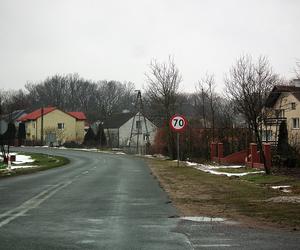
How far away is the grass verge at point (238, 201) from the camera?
10.4m

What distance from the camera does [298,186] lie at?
53.9ft

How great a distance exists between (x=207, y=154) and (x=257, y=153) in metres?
17.1

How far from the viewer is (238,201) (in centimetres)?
1334

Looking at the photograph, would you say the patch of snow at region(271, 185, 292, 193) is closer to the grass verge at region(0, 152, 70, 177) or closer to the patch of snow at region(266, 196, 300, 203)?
the patch of snow at region(266, 196, 300, 203)

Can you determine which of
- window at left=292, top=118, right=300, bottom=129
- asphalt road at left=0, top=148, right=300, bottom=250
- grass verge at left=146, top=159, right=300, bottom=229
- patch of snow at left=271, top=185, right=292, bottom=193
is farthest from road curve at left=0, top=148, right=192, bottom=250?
window at left=292, top=118, right=300, bottom=129

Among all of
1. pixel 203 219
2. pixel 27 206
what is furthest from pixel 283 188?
pixel 27 206

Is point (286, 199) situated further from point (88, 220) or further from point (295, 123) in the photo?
point (295, 123)

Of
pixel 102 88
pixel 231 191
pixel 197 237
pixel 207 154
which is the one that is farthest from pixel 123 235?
pixel 102 88

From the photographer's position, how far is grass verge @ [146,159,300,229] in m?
10.4

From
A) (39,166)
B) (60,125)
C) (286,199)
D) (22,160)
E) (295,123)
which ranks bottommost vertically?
(286,199)

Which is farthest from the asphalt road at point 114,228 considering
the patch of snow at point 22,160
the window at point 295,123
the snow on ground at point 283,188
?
the window at point 295,123

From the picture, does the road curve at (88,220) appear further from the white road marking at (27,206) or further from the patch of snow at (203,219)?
the patch of snow at (203,219)

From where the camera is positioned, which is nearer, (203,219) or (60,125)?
(203,219)

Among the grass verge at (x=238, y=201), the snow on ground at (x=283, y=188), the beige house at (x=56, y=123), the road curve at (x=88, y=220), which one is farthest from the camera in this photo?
the beige house at (x=56, y=123)
